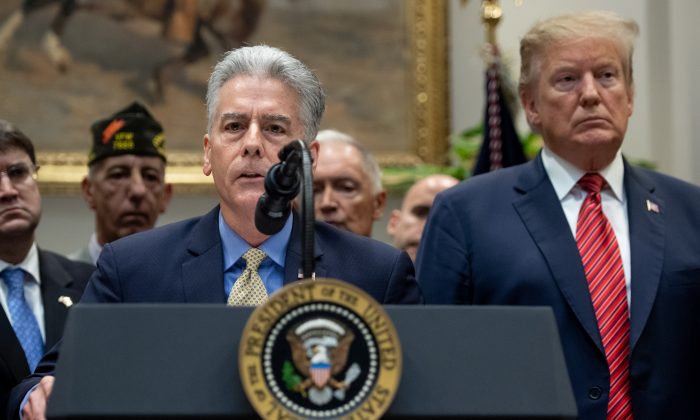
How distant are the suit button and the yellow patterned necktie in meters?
1.01

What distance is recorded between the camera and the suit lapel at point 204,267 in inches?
104

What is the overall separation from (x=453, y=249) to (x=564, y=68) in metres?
0.64

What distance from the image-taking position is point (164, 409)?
1784 millimetres

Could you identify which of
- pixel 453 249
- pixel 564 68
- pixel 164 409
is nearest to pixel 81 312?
pixel 164 409

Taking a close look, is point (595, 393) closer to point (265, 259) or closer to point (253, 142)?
point (265, 259)

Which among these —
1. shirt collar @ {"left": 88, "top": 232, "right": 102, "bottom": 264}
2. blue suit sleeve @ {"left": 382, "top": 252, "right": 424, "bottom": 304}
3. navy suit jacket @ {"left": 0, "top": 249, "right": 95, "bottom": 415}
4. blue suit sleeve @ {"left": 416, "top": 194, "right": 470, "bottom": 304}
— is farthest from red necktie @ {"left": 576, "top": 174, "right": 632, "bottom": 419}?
shirt collar @ {"left": 88, "top": 232, "right": 102, "bottom": 264}

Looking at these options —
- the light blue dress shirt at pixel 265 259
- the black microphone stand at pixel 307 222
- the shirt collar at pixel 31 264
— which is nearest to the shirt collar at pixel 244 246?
the light blue dress shirt at pixel 265 259

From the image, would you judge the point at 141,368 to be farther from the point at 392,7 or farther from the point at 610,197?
the point at 392,7

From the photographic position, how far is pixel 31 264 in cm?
423

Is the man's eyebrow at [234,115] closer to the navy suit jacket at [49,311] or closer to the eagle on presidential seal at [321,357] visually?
the eagle on presidential seal at [321,357]

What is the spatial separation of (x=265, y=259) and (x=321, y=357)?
3.21 ft

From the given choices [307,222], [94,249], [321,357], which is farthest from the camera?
[94,249]

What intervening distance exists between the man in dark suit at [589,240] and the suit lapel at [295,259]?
69 centimetres

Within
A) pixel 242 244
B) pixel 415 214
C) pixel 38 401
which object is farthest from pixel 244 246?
pixel 415 214
